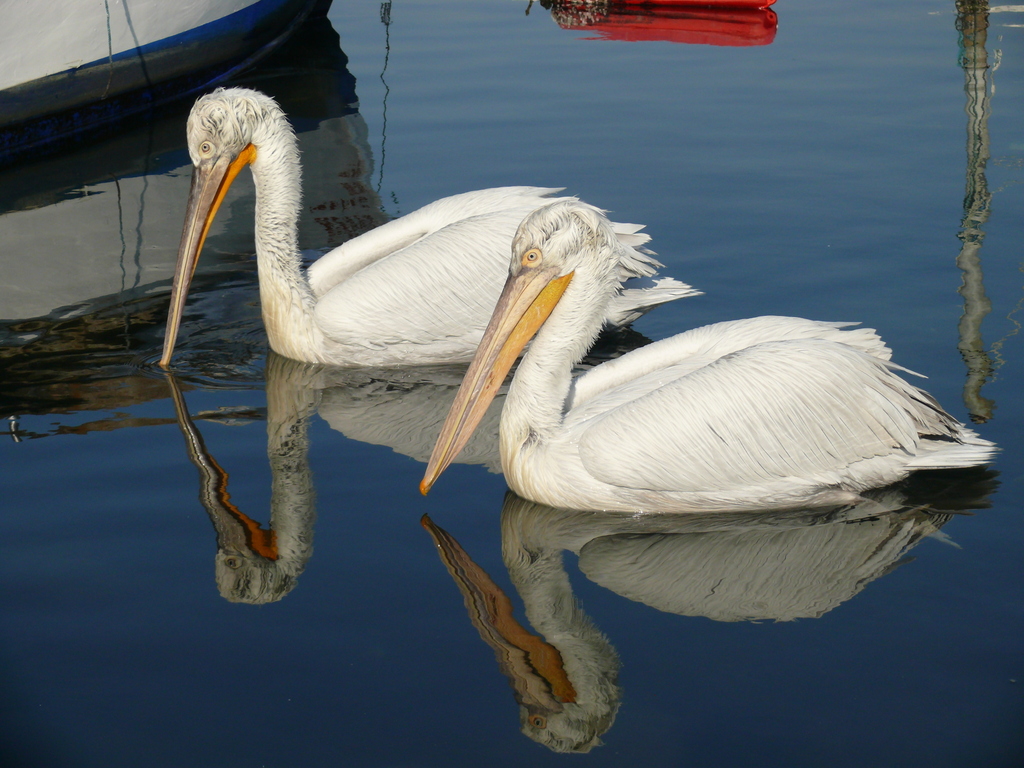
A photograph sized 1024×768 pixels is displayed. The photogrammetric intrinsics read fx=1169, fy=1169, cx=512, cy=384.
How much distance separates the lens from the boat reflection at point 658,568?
3.19m

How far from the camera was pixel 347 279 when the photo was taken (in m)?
5.45

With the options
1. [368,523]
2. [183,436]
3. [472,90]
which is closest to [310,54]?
[472,90]

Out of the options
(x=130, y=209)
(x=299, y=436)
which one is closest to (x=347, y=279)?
(x=299, y=436)

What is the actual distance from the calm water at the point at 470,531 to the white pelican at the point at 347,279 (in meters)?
0.18

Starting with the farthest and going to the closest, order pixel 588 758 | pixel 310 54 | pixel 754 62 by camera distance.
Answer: pixel 310 54, pixel 754 62, pixel 588 758

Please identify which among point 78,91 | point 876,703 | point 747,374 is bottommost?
point 876,703

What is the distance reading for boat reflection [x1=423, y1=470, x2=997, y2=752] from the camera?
3.19 m

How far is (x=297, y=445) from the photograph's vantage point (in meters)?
4.61

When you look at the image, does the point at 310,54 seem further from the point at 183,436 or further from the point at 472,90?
the point at 183,436

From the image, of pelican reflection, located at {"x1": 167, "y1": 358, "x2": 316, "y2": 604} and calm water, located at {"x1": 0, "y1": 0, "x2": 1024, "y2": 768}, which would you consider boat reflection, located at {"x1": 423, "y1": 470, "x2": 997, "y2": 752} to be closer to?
calm water, located at {"x1": 0, "y1": 0, "x2": 1024, "y2": 768}

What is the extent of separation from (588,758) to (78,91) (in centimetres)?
768

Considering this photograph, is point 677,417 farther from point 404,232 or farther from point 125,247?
point 125,247

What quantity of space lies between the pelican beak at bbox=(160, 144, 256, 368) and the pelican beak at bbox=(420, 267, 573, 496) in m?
1.79

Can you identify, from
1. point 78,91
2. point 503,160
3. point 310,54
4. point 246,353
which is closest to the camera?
point 246,353
